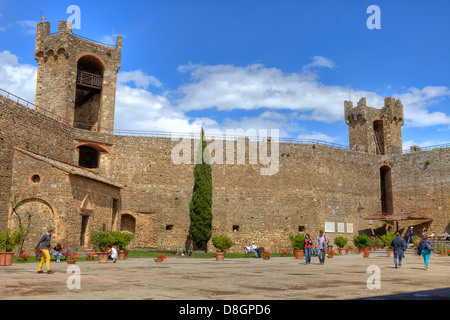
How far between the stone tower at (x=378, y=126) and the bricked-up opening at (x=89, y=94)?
962 inches

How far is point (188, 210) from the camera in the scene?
96.2 ft

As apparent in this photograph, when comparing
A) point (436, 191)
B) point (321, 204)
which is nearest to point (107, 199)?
point (321, 204)

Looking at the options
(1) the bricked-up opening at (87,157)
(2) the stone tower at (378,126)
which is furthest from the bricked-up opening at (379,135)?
(1) the bricked-up opening at (87,157)

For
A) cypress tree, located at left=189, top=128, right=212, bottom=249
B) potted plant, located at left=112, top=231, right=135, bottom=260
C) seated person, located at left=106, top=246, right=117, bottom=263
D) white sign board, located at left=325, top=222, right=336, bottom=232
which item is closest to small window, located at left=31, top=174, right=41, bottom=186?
potted plant, located at left=112, top=231, right=135, bottom=260

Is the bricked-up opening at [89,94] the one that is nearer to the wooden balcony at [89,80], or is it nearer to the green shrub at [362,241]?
the wooden balcony at [89,80]

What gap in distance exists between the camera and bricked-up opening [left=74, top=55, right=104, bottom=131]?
105 feet

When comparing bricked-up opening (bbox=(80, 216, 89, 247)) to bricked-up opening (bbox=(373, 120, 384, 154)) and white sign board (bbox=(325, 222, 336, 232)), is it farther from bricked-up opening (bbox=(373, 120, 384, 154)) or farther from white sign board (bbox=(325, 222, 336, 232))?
bricked-up opening (bbox=(373, 120, 384, 154))

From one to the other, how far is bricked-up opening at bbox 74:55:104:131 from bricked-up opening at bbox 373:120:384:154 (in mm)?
27253

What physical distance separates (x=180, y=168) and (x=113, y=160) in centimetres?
477

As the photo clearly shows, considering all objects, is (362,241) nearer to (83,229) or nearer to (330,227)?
(330,227)

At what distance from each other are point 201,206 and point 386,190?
18.2 meters

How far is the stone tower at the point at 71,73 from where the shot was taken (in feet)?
96.7

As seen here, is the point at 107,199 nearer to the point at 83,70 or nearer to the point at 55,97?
the point at 55,97
